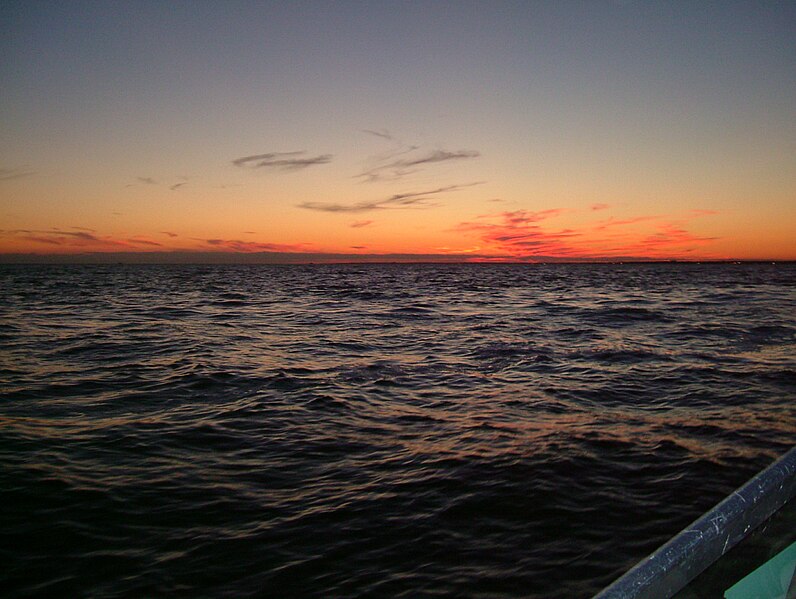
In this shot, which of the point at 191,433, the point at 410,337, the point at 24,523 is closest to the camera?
the point at 24,523

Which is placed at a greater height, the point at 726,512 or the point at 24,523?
the point at 726,512

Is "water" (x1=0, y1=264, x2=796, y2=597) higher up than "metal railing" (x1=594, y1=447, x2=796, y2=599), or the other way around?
"metal railing" (x1=594, y1=447, x2=796, y2=599)

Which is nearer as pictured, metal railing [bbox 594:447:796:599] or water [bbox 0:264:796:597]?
metal railing [bbox 594:447:796:599]

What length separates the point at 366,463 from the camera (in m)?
6.12

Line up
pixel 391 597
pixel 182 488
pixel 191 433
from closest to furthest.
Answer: pixel 391 597 → pixel 182 488 → pixel 191 433

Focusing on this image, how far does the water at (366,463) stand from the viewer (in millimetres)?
Answer: 4055

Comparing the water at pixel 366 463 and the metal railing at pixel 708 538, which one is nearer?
the metal railing at pixel 708 538

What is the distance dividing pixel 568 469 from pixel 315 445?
3213 millimetres

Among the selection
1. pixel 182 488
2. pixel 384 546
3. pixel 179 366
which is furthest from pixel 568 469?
pixel 179 366

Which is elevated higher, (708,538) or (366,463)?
(708,538)

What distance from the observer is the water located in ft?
13.3

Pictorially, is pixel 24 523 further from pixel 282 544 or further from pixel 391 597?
pixel 391 597

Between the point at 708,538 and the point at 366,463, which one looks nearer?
the point at 708,538

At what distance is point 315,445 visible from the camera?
6.77 meters
